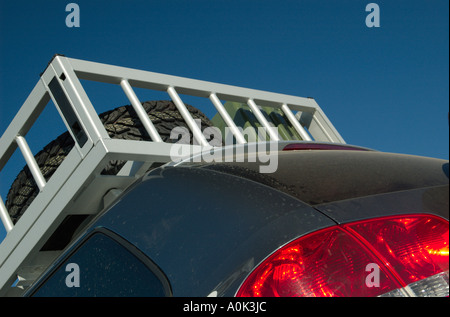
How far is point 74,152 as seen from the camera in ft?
10.5

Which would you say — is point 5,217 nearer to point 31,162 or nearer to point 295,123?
point 31,162

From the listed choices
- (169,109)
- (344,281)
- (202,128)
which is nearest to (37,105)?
(169,109)

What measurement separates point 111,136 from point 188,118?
1.95ft

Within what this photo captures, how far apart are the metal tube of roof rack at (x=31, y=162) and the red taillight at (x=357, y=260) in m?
2.74

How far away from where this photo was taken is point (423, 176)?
1.15 meters

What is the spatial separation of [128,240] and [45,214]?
2.19 meters

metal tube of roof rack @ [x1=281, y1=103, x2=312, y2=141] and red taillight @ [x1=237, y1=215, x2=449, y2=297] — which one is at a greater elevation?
metal tube of roof rack @ [x1=281, y1=103, x2=312, y2=141]

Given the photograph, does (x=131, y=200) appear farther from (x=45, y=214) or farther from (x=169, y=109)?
(x=169, y=109)

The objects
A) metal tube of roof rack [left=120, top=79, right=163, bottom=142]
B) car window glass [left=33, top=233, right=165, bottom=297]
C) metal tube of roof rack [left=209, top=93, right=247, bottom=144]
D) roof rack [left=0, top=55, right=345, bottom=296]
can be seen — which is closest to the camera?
car window glass [left=33, top=233, right=165, bottom=297]

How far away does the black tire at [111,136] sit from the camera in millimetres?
3635

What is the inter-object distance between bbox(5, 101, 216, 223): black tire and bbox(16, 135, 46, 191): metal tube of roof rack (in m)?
0.08

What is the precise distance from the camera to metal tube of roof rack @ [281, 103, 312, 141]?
460cm

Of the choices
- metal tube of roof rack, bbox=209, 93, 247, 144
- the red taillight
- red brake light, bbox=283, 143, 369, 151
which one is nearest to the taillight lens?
the red taillight

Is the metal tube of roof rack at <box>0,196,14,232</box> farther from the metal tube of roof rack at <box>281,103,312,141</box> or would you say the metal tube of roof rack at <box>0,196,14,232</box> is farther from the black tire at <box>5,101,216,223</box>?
the metal tube of roof rack at <box>281,103,312,141</box>
